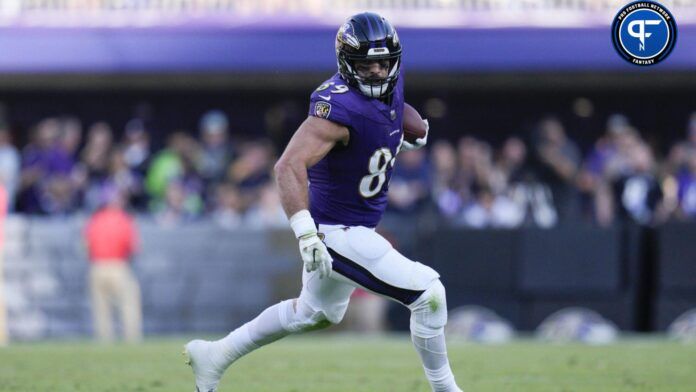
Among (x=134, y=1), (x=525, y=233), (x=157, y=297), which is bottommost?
(x=157, y=297)

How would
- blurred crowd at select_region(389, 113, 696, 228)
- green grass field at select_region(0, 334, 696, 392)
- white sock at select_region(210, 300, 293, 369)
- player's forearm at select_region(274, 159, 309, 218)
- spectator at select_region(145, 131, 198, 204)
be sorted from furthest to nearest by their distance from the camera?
spectator at select_region(145, 131, 198, 204)
blurred crowd at select_region(389, 113, 696, 228)
green grass field at select_region(0, 334, 696, 392)
white sock at select_region(210, 300, 293, 369)
player's forearm at select_region(274, 159, 309, 218)

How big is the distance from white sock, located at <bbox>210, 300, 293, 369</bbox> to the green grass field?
108 cm

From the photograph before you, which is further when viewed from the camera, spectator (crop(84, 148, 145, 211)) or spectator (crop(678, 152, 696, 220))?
spectator (crop(84, 148, 145, 211))

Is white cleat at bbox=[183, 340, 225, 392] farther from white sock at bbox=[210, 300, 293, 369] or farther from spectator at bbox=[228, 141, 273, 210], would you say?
spectator at bbox=[228, 141, 273, 210]

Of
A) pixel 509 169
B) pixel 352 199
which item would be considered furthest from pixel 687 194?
pixel 352 199

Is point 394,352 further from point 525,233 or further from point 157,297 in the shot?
point 157,297

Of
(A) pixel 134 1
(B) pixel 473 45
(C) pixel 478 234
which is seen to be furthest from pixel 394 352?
(A) pixel 134 1

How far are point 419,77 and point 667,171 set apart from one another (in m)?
3.56

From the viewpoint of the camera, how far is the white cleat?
22.8 feet

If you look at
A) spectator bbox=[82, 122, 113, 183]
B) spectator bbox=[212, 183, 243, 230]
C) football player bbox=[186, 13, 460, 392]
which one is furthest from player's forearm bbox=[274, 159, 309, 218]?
spectator bbox=[82, 122, 113, 183]

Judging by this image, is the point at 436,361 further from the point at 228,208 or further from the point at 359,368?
the point at 228,208

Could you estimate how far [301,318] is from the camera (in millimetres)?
6723

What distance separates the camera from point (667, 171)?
15141 mm

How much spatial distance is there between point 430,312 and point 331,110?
3.57ft
